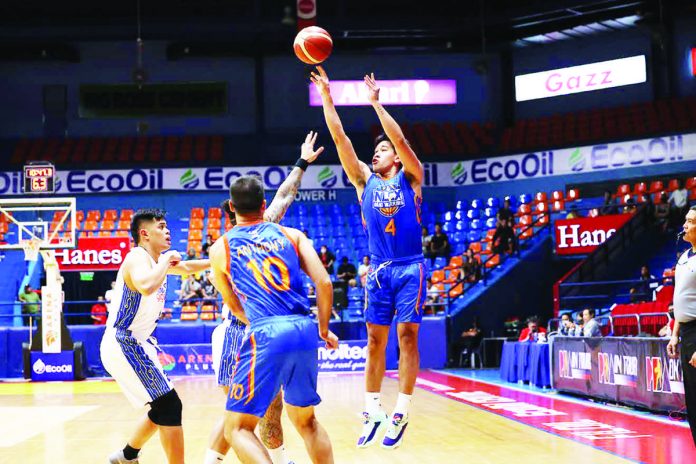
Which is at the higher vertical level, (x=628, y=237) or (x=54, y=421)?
(x=628, y=237)

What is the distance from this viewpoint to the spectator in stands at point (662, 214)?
22938 mm

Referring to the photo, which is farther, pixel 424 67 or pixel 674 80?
pixel 424 67

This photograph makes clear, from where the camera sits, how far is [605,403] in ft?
43.4

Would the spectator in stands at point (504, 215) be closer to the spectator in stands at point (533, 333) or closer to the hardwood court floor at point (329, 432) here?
the spectator in stands at point (533, 333)

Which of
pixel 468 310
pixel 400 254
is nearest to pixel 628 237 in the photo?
pixel 468 310

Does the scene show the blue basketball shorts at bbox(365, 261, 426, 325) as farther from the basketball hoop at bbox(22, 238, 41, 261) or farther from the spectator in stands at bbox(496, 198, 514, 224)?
the spectator in stands at bbox(496, 198, 514, 224)

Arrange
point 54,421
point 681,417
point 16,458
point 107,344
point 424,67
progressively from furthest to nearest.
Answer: point 424,67 < point 54,421 < point 681,417 < point 16,458 < point 107,344

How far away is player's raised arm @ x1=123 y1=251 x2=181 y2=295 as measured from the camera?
21.7 feet

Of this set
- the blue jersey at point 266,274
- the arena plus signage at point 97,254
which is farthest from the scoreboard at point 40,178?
the blue jersey at point 266,274

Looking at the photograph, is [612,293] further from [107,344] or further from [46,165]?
[107,344]

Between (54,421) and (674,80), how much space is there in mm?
22993

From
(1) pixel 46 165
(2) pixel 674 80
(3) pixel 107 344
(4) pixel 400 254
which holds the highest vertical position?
(2) pixel 674 80

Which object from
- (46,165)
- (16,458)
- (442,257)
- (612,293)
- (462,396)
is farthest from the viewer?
(442,257)

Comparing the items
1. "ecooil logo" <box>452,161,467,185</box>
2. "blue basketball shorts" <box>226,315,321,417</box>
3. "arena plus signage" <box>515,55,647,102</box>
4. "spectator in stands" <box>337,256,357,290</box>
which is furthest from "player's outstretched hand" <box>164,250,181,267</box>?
"arena plus signage" <box>515,55,647,102</box>
